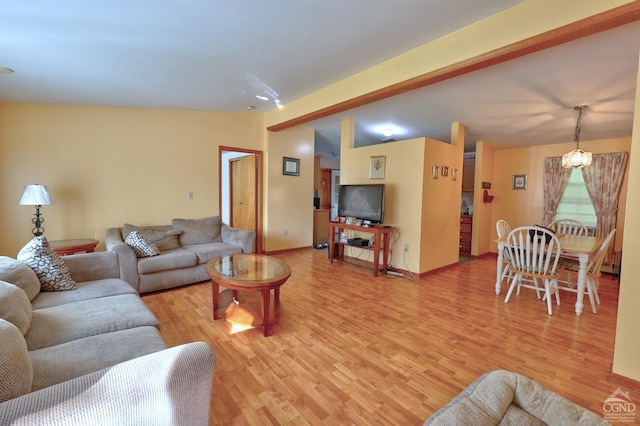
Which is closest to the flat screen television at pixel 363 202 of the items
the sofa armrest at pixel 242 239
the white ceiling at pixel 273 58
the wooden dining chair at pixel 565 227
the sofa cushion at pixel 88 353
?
the white ceiling at pixel 273 58

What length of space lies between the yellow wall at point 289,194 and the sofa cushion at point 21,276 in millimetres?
3521

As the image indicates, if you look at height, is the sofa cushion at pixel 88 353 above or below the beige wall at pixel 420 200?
below

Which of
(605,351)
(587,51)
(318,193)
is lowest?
(605,351)

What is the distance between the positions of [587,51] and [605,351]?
2.43m

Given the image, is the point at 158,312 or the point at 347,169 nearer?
the point at 158,312

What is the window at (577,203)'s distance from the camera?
5168mm

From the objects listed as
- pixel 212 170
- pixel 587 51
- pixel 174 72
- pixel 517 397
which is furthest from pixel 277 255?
pixel 587 51

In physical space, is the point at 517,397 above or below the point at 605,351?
above

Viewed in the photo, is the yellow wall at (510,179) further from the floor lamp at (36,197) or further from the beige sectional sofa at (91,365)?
the floor lamp at (36,197)

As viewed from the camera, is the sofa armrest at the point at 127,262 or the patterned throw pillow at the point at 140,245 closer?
the sofa armrest at the point at 127,262

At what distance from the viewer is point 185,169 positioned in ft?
15.0

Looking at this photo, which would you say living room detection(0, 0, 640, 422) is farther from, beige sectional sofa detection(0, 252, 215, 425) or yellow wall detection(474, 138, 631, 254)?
beige sectional sofa detection(0, 252, 215, 425)

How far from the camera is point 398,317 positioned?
2842 mm

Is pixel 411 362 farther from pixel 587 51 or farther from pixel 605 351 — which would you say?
pixel 587 51
